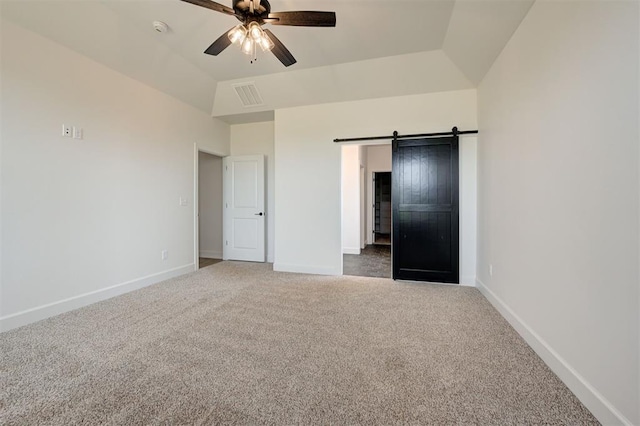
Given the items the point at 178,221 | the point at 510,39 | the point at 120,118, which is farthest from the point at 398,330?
the point at 120,118

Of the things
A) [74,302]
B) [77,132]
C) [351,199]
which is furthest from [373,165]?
[74,302]

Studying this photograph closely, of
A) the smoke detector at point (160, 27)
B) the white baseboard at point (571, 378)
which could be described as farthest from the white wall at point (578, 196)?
the smoke detector at point (160, 27)

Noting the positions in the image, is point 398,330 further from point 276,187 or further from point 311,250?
point 276,187

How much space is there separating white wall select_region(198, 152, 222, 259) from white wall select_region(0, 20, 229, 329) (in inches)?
53.9

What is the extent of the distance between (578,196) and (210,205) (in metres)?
5.57

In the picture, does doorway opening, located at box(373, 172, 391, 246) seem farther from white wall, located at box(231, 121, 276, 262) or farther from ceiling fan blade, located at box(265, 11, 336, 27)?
ceiling fan blade, located at box(265, 11, 336, 27)

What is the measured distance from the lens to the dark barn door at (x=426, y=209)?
3719 millimetres

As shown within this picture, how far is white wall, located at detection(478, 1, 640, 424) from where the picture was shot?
123 cm

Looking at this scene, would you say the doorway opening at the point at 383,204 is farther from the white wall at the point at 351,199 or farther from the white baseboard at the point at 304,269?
the white baseboard at the point at 304,269

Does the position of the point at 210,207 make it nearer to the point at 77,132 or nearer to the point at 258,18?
the point at 77,132

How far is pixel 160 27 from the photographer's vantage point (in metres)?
2.83

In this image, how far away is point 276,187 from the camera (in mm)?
4480

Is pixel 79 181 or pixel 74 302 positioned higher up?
pixel 79 181

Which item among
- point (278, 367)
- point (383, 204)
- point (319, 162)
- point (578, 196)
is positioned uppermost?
point (319, 162)
